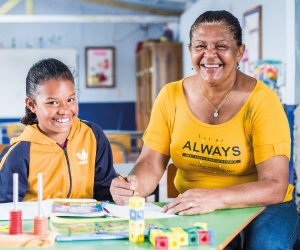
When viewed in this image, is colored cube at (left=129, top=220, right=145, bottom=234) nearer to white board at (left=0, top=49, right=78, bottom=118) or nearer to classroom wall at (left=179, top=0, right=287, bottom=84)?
classroom wall at (left=179, top=0, right=287, bottom=84)

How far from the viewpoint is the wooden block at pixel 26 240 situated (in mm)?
1287

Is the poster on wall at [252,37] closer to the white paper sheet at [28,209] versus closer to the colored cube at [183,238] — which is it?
the white paper sheet at [28,209]

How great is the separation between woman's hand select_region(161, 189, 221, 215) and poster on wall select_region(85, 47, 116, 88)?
9.43 metres

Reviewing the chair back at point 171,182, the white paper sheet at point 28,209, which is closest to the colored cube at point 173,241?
the white paper sheet at point 28,209

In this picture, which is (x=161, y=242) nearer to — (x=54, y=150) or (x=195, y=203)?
(x=195, y=203)

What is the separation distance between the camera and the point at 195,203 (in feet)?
5.48

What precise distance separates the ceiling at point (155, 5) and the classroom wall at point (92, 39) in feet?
0.77

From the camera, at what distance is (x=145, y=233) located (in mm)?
1354

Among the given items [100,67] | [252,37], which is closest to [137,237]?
[252,37]

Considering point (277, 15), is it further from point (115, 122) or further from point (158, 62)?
point (115, 122)

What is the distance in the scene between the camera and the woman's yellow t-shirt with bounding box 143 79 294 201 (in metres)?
1.94

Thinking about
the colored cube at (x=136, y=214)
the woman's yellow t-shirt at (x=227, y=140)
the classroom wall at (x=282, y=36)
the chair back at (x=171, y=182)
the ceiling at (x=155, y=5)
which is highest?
the ceiling at (x=155, y=5)

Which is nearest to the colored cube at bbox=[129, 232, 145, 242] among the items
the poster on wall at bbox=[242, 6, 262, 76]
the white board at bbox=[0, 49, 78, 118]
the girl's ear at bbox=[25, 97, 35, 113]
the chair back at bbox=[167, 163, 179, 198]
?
the girl's ear at bbox=[25, 97, 35, 113]

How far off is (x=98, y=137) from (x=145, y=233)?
89 cm
